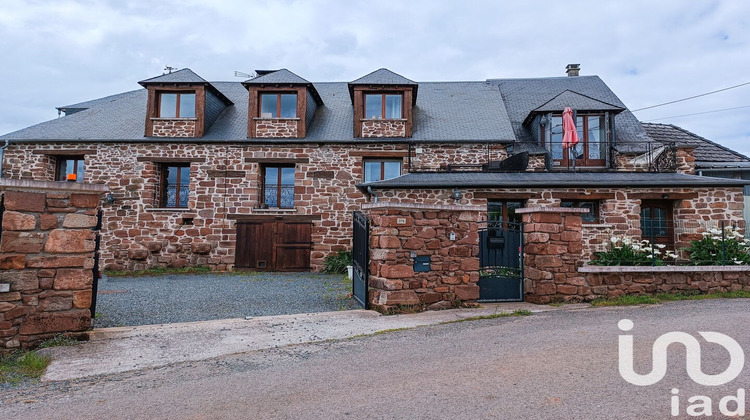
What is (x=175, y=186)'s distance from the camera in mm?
15625

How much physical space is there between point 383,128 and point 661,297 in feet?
32.5

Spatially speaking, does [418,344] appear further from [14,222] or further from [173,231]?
[173,231]

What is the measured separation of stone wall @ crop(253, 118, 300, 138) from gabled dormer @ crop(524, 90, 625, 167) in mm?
8543

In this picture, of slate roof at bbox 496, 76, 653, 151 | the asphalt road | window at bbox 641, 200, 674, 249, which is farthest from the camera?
slate roof at bbox 496, 76, 653, 151

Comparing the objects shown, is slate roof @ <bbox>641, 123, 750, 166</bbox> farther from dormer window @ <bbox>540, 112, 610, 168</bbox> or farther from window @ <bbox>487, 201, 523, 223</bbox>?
window @ <bbox>487, 201, 523, 223</bbox>

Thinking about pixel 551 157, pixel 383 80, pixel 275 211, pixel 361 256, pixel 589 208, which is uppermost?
pixel 383 80

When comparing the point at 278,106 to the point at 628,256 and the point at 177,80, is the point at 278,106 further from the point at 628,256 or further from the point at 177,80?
A: the point at 628,256

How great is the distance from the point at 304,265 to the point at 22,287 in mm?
9870

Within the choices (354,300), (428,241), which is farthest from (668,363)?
(354,300)

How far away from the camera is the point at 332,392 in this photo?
380 centimetres

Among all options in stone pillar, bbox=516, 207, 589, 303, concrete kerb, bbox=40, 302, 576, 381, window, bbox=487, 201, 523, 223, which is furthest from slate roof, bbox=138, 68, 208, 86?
stone pillar, bbox=516, 207, 589, 303

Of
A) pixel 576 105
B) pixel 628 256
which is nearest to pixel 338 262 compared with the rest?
pixel 628 256

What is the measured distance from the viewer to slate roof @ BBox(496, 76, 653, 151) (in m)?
15.6

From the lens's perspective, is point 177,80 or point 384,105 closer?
point 177,80
